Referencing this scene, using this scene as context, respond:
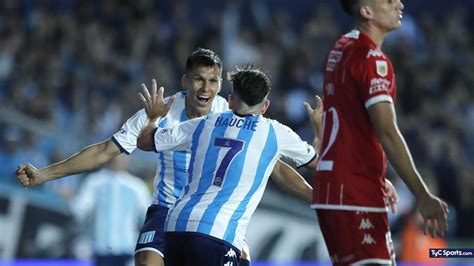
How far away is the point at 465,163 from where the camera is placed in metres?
16.9

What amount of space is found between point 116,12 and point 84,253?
15.6 ft

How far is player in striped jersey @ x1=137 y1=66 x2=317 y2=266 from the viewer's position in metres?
6.34

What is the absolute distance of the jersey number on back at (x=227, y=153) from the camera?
631 cm

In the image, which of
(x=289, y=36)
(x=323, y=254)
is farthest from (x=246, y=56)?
(x=323, y=254)

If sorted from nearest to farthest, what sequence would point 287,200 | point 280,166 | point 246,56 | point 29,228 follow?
point 280,166 < point 29,228 < point 287,200 < point 246,56

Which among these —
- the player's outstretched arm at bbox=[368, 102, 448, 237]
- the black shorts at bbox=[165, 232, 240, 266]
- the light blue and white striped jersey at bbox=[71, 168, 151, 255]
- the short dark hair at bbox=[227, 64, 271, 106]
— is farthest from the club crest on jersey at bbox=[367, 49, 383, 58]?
the light blue and white striped jersey at bbox=[71, 168, 151, 255]

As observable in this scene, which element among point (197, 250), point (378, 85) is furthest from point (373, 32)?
point (197, 250)

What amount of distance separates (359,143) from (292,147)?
1.28 meters

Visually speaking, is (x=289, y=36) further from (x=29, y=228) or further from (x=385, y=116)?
(x=385, y=116)

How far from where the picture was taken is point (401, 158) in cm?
521

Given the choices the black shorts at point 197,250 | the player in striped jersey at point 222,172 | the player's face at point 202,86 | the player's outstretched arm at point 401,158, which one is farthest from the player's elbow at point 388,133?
the player's face at point 202,86

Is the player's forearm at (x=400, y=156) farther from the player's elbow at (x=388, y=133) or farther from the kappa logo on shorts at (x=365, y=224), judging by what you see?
the kappa logo on shorts at (x=365, y=224)

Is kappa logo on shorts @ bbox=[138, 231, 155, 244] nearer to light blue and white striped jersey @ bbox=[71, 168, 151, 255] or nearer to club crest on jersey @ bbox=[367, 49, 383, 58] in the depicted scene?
Answer: club crest on jersey @ bbox=[367, 49, 383, 58]

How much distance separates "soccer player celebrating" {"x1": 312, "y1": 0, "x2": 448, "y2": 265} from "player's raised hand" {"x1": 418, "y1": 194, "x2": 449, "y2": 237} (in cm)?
24
